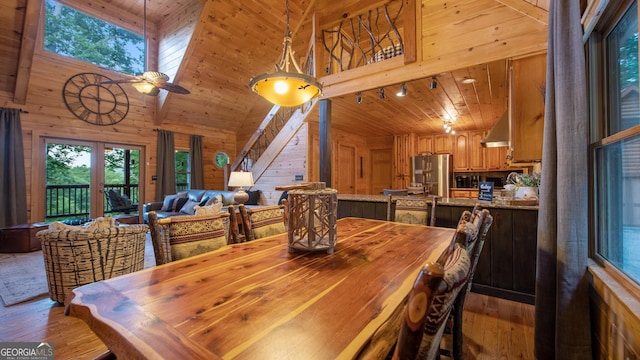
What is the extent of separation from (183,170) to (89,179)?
6.48 feet

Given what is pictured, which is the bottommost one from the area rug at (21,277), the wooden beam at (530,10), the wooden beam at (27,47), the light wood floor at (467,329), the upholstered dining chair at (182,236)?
the light wood floor at (467,329)

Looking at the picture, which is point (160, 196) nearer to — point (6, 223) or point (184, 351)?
point (6, 223)

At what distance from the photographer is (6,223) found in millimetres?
4602

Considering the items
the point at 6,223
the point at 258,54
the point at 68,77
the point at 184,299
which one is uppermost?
the point at 258,54

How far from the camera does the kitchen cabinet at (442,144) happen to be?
6.84 meters

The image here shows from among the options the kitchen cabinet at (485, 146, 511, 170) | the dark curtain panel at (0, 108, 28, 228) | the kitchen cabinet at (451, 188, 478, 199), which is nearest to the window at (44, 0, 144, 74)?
the dark curtain panel at (0, 108, 28, 228)

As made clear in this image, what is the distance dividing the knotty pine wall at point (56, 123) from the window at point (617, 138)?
736 centimetres

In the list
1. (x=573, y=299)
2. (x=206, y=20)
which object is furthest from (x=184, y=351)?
(x=206, y=20)

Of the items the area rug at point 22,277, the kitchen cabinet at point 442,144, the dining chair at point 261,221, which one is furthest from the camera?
the kitchen cabinet at point 442,144

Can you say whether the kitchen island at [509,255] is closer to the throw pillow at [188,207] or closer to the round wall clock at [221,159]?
the throw pillow at [188,207]

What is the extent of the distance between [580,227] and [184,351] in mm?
1736

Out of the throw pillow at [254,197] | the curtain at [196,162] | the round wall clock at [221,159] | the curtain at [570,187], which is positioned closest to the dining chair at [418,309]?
the curtain at [570,187]

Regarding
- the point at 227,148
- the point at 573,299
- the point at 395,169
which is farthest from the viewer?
the point at 227,148

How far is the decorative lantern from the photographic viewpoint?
1393 mm
